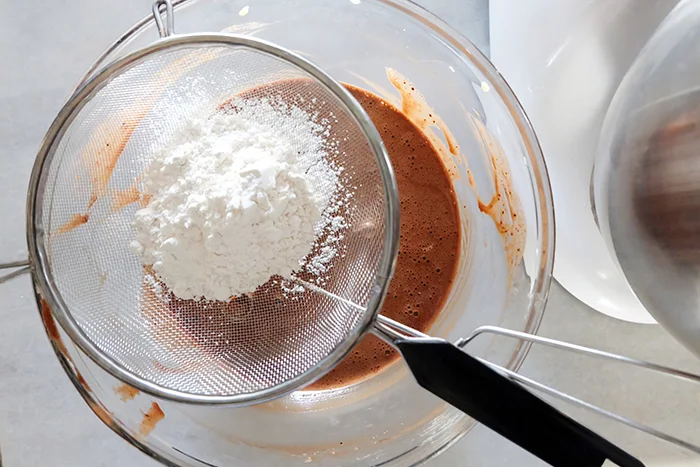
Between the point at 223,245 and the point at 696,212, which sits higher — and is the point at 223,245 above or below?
below

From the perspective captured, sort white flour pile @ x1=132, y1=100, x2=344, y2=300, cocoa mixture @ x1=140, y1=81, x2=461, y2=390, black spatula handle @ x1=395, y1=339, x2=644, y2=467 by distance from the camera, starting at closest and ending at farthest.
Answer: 1. black spatula handle @ x1=395, y1=339, x2=644, y2=467
2. white flour pile @ x1=132, y1=100, x2=344, y2=300
3. cocoa mixture @ x1=140, y1=81, x2=461, y2=390

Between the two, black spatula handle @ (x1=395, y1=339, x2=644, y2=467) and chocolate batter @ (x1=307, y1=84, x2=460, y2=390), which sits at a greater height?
chocolate batter @ (x1=307, y1=84, x2=460, y2=390)

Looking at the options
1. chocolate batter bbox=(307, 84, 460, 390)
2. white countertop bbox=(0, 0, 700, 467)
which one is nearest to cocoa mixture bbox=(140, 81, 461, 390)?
chocolate batter bbox=(307, 84, 460, 390)

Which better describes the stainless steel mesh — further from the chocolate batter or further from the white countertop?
the white countertop

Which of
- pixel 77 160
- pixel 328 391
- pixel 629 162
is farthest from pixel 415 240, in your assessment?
pixel 77 160

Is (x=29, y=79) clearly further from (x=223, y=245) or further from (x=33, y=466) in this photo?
(x=33, y=466)

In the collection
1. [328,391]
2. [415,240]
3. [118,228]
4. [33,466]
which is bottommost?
[33,466]
